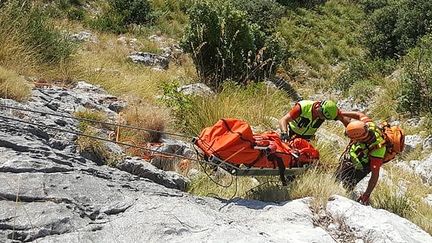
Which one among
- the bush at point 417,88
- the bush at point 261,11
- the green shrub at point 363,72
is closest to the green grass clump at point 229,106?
the bush at point 417,88

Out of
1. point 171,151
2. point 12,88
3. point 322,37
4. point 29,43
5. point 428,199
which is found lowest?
point 322,37

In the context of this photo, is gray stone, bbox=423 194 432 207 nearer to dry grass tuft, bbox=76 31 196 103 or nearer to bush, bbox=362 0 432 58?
dry grass tuft, bbox=76 31 196 103

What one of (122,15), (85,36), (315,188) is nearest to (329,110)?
(315,188)

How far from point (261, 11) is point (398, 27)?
3472 millimetres

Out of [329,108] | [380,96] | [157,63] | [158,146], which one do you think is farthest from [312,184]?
[157,63]

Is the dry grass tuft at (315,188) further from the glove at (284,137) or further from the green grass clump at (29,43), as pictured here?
the green grass clump at (29,43)

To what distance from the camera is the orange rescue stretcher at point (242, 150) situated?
3.51 metres

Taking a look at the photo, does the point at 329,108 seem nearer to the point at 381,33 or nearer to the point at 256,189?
the point at 256,189

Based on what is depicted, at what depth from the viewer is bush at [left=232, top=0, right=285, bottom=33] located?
43.2 ft

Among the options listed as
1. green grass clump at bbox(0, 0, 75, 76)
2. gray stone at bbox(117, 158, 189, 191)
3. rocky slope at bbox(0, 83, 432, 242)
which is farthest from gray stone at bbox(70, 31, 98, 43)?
gray stone at bbox(117, 158, 189, 191)

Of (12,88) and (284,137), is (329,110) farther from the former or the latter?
(12,88)

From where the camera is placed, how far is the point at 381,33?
12109 mm

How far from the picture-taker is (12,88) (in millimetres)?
4344

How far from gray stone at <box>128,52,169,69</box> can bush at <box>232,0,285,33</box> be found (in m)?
3.43
